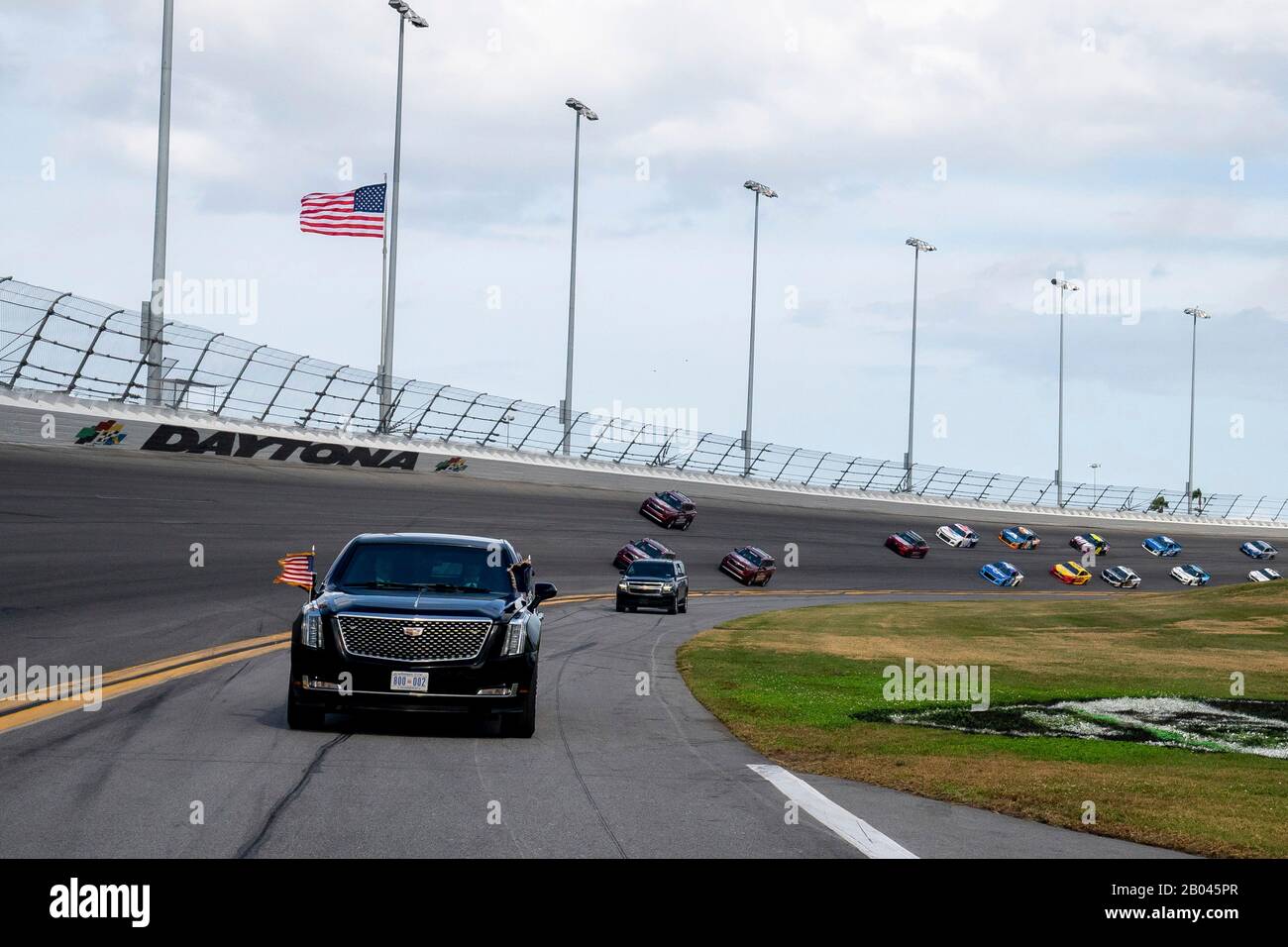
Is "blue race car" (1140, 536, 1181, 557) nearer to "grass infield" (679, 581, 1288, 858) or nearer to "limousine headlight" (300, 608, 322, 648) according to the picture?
"grass infield" (679, 581, 1288, 858)

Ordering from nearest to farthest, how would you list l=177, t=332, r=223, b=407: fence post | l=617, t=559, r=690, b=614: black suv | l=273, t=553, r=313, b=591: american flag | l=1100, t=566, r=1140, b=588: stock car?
l=273, t=553, r=313, b=591: american flag
l=617, t=559, r=690, b=614: black suv
l=177, t=332, r=223, b=407: fence post
l=1100, t=566, r=1140, b=588: stock car

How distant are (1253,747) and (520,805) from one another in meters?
8.30

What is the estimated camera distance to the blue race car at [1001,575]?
60.5m

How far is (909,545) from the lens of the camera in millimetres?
62594

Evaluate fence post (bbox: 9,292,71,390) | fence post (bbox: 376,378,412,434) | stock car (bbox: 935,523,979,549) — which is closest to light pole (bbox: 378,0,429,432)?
fence post (bbox: 376,378,412,434)

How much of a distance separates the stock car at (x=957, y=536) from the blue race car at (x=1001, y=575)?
5668 millimetres

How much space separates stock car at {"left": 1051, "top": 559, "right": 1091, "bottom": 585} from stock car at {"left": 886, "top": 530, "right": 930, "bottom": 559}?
6365 mm

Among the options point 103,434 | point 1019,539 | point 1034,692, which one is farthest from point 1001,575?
point 1034,692

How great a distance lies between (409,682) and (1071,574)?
2247 inches

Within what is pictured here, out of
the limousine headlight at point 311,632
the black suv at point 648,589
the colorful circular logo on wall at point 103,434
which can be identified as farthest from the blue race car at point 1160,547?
the limousine headlight at point 311,632

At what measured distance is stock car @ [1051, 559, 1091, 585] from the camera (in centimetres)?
6450
